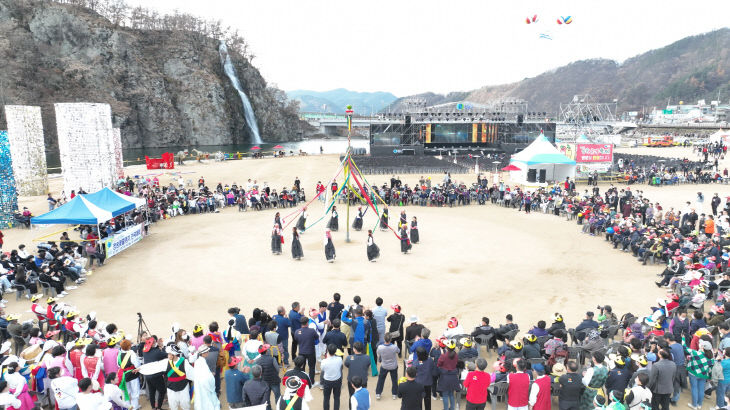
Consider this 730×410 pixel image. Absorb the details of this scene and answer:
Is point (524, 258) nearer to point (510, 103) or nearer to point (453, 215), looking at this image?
point (453, 215)

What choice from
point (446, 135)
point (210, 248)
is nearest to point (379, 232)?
point (210, 248)

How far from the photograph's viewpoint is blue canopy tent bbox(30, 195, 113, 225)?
15485 mm

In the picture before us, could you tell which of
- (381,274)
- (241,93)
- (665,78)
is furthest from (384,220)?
(665,78)

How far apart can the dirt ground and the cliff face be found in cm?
5151

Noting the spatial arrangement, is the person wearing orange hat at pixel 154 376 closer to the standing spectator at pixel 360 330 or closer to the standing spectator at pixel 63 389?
the standing spectator at pixel 63 389

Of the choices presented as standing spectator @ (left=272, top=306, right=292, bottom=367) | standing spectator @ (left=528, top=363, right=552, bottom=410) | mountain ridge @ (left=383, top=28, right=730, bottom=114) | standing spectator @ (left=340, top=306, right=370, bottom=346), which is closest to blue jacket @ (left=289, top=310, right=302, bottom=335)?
standing spectator @ (left=272, top=306, right=292, bottom=367)

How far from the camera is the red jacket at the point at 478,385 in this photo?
656 cm

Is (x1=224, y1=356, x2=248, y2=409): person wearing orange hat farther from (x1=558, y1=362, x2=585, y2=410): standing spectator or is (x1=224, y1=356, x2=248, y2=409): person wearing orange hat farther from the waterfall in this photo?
the waterfall

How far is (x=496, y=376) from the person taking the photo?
7719 mm

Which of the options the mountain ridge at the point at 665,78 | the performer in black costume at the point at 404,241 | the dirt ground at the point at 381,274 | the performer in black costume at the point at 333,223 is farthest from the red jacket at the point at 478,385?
the mountain ridge at the point at 665,78

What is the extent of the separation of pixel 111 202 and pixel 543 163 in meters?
27.0

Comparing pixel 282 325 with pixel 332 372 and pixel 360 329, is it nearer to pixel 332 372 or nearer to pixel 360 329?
pixel 360 329

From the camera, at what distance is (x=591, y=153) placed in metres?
34.2

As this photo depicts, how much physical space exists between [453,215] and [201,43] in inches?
3094
